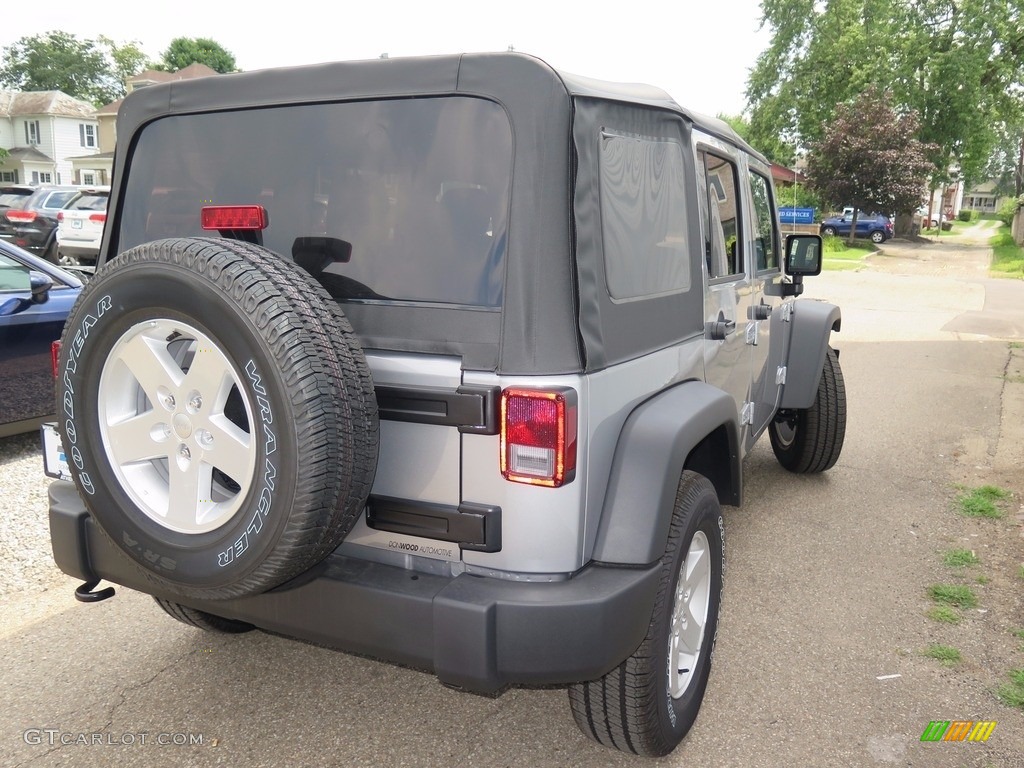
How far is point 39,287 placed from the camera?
5.39 meters

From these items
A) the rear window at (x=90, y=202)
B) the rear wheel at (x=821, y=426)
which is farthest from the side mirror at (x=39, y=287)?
the rear window at (x=90, y=202)

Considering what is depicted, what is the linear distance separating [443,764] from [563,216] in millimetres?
1752

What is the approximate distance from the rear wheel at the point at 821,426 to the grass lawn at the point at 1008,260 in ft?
68.0

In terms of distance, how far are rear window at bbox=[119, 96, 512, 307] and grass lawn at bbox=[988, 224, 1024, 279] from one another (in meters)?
24.5

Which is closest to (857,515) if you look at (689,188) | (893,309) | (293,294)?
(689,188)

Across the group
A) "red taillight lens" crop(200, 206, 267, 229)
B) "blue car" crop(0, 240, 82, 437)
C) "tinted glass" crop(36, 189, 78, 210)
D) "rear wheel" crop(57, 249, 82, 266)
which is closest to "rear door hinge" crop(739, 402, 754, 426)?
"red taillight lens" crop(200, 206, 267, 229)

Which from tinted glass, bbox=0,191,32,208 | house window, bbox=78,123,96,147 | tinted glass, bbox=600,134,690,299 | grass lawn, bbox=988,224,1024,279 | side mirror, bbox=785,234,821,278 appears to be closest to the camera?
tinted glass, bbox=600,134,690,299

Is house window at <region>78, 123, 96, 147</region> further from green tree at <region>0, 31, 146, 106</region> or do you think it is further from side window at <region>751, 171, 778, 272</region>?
side window at <region>751, 171, 778, 272</region>

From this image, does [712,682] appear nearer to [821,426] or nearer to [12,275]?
[821,426]

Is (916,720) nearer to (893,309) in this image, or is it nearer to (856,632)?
(856,632)

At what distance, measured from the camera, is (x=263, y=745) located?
9.15 ft

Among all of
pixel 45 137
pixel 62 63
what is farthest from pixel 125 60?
pixel 45 137

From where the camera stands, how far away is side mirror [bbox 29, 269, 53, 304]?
5.35m

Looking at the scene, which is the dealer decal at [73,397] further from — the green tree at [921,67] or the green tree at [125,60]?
the green tree at [125,60]
